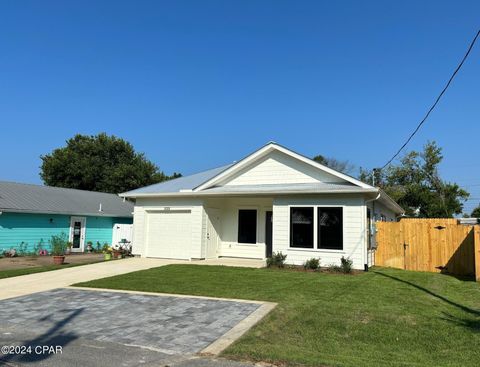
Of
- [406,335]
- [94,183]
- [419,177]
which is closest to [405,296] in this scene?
[406,335]

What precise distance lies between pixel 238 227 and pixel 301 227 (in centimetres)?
427

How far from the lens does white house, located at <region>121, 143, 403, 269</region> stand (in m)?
14.5

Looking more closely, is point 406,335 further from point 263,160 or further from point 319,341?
point 263,160

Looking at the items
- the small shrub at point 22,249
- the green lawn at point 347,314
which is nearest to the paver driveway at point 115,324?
the green lawn at point 347,314

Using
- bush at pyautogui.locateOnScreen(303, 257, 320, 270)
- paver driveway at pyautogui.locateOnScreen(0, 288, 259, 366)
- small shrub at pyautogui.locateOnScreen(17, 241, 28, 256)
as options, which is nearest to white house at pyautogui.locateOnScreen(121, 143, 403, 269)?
bush at pyautogui.locateOnScreen(303, 257, 320, 270)

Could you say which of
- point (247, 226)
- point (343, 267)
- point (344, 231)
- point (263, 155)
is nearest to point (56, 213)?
point (247, 226)

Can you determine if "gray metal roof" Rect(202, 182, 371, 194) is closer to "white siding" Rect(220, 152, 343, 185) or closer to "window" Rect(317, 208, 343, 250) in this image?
"white siding" Rect(220, 152, 343, 185)

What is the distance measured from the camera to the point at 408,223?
15508 millimetres

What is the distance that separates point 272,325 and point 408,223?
1060 centimetres

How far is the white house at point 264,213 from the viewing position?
1447 centimetres

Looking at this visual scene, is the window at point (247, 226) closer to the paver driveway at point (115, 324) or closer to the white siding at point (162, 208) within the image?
the white siding at point (162, 208)

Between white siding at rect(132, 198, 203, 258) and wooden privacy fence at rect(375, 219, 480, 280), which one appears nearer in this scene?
wooden privacy fence at rect(375, 219, 480, 280)

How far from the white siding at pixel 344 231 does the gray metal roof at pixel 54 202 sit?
13.4m

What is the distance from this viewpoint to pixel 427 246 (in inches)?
598
